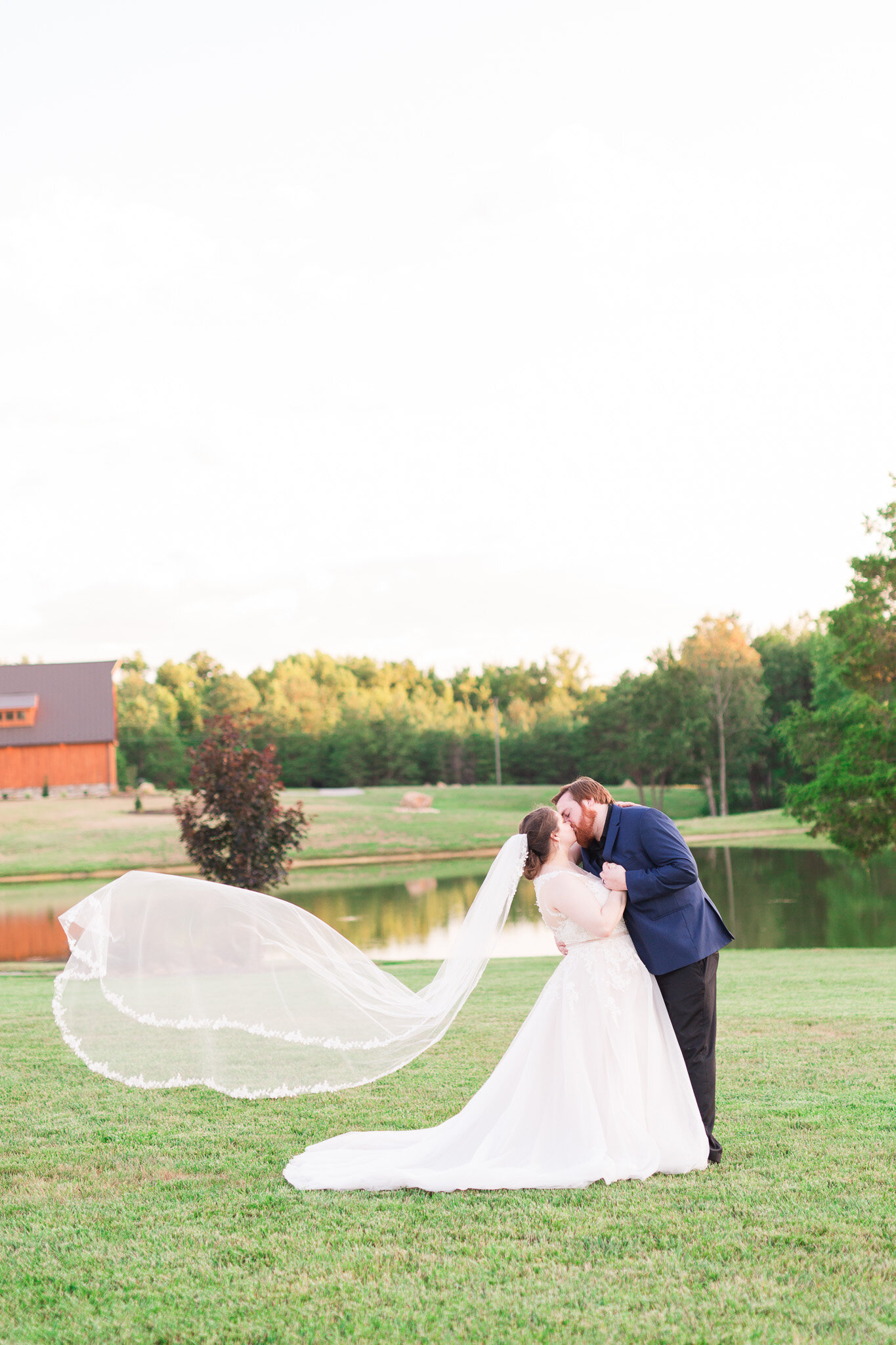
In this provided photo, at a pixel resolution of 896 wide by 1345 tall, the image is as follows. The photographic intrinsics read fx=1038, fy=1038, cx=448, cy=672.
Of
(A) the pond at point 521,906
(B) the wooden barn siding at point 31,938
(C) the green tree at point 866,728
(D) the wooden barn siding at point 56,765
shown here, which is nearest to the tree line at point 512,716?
(D) the wooden barn siding at point 56,765

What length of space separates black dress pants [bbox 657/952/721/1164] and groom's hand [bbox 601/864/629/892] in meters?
0.50

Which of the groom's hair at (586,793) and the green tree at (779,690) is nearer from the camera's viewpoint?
the groom's hair at (586,793)

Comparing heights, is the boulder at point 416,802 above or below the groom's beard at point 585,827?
below

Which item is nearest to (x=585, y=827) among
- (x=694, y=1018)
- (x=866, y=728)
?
(x=694, y=1018)

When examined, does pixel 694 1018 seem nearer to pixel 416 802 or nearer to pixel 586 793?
pixel 586 793

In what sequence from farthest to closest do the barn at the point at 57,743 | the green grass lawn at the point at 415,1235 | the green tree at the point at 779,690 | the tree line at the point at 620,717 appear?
the green tree at the point at 779,690
the barn at the point at 57,743
the tree line at the point at 620,717
the green grass lawn at the point at 415,1235

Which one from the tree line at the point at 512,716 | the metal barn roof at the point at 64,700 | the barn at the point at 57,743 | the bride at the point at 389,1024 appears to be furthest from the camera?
the tree line at the point at 512,716

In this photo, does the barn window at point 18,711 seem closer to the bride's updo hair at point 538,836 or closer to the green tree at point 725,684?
the green tree at point 725,684

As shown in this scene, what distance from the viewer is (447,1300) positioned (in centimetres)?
363

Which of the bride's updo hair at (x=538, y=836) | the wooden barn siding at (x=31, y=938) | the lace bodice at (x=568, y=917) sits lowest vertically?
the wooden barn siding at (x=31, y=938)

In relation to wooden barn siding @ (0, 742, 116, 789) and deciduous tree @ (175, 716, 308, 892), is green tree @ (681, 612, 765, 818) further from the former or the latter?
deciduous tree @ (175, 716, 308, 892)

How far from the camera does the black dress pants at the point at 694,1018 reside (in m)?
5.33

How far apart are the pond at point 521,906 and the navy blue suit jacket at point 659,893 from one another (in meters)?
12.5

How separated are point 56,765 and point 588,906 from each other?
53654 mm
